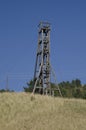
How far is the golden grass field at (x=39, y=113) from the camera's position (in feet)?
93.7

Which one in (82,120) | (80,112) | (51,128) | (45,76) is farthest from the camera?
(45,76)

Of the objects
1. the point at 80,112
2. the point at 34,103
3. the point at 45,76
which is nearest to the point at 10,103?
the point at 34,103

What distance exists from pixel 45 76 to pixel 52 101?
12.9 metres

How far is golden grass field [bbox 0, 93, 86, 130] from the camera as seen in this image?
1124 inches

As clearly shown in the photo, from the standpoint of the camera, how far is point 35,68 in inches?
1960

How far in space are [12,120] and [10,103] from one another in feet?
13.2

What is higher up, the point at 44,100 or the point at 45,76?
→ the point at 45,76

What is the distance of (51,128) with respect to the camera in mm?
27703

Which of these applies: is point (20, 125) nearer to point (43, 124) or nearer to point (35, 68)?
point (43, 124)

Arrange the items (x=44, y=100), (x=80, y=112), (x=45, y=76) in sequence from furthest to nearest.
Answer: (x=45, y=76)
(x=44, y=100)
(x=80, y=112)

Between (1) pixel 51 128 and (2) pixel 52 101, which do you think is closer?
(1) pixel 51 128

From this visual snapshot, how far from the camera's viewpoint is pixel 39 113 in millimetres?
32344

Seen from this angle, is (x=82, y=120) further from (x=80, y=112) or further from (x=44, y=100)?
(x=44, y=100)

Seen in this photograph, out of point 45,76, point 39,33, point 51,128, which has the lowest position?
point 51,128
